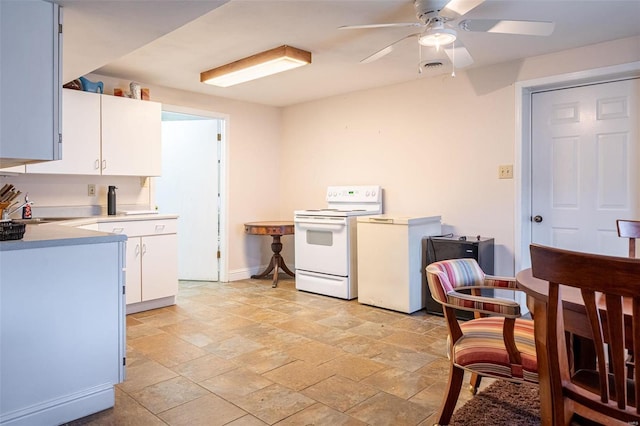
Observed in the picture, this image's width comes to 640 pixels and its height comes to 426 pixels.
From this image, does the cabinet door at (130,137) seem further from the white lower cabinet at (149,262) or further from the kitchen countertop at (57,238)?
the kitchen countertop at (57,238)

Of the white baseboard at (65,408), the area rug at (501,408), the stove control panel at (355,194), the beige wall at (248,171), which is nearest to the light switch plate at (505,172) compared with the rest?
the stove control panel at (355,194)

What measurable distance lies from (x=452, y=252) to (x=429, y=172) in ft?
3.16

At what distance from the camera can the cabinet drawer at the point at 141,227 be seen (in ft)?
11.4

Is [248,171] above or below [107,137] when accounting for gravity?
below

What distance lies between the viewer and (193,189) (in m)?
5.11

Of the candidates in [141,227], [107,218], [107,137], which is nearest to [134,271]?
[141,227]

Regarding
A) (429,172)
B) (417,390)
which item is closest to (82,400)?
(417,390)

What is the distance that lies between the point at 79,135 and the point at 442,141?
3.27m

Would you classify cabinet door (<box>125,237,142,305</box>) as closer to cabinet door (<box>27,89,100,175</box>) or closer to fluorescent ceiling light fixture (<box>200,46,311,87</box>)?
cabinet door (<box>27,89,100,175</box>)

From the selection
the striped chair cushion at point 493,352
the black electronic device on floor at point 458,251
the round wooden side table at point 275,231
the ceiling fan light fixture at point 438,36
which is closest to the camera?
the striped chair cushion at point 493,352

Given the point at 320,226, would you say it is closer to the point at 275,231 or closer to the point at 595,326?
the point at 275,231

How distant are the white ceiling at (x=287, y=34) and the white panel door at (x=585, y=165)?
0.44 m

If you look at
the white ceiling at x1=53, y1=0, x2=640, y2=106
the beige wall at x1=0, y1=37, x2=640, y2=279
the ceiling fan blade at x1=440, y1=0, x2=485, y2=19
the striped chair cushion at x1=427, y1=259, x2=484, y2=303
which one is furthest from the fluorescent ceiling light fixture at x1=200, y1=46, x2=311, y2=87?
the striped chair cushion at x1=427, y1=259, x2=484, y2=303

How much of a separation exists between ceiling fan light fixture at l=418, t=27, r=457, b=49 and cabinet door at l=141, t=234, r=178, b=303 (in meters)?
2.78
